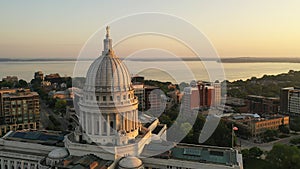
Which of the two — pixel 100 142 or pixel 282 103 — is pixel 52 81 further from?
pixel 100 142

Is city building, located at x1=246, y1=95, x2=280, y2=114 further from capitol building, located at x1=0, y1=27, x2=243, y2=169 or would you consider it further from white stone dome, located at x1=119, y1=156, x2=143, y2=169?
white stone dome, located at x1=119, y1=156, x2=143, y2=169

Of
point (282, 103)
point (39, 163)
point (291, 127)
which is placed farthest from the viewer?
point (282, 103)

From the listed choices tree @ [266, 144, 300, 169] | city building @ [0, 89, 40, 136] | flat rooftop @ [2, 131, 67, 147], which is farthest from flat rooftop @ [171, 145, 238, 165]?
city building @ [0, 89, 40, 136]

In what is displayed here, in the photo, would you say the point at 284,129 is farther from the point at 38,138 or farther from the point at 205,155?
the point at 38,138

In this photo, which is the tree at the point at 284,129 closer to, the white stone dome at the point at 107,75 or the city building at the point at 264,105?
the city building at the point at 264,105

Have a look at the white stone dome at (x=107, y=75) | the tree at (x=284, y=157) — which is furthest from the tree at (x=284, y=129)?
the white stone dome at (x=107, y=75)

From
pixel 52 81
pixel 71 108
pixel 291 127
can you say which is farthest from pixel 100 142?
pixel 52 81
